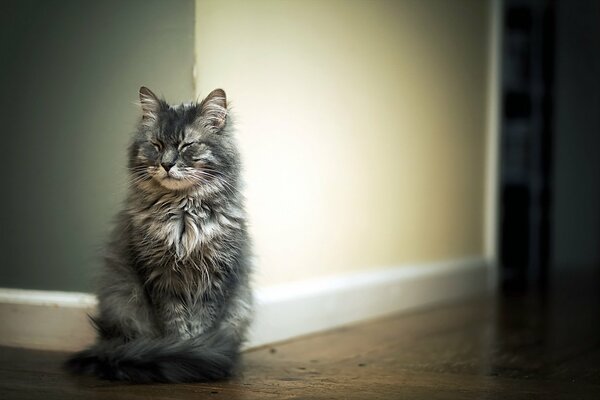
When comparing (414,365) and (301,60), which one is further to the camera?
(301,60)

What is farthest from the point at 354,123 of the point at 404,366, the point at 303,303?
the point at 404,366

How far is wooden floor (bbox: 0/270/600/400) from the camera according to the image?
2.12 m

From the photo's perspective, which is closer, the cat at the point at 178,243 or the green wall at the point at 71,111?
the cat at the point at 178,243

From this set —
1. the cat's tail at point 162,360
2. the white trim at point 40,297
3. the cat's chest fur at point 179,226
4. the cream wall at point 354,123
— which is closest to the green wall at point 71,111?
the white trim at point 40,297

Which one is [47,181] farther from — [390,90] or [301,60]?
[390,90]

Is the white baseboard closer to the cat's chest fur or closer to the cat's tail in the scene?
the cat's tail

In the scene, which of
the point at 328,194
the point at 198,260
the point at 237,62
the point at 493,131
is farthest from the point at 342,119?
→ the point at 493,131

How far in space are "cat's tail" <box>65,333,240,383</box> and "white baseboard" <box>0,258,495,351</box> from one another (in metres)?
0.26

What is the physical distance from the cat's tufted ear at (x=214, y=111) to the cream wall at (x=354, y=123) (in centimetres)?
27

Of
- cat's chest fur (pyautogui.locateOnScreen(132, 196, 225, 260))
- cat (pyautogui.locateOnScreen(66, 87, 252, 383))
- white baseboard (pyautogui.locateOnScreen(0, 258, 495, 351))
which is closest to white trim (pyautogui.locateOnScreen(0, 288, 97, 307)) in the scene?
white baseboard (pyautogui.locateOnScreen(0, 258, 495, 351))

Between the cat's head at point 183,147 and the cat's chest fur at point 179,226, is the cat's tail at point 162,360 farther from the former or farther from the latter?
the cat's head at point 183,147

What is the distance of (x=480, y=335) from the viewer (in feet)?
10.6

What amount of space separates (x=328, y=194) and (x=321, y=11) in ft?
2.09

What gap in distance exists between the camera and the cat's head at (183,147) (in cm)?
221
